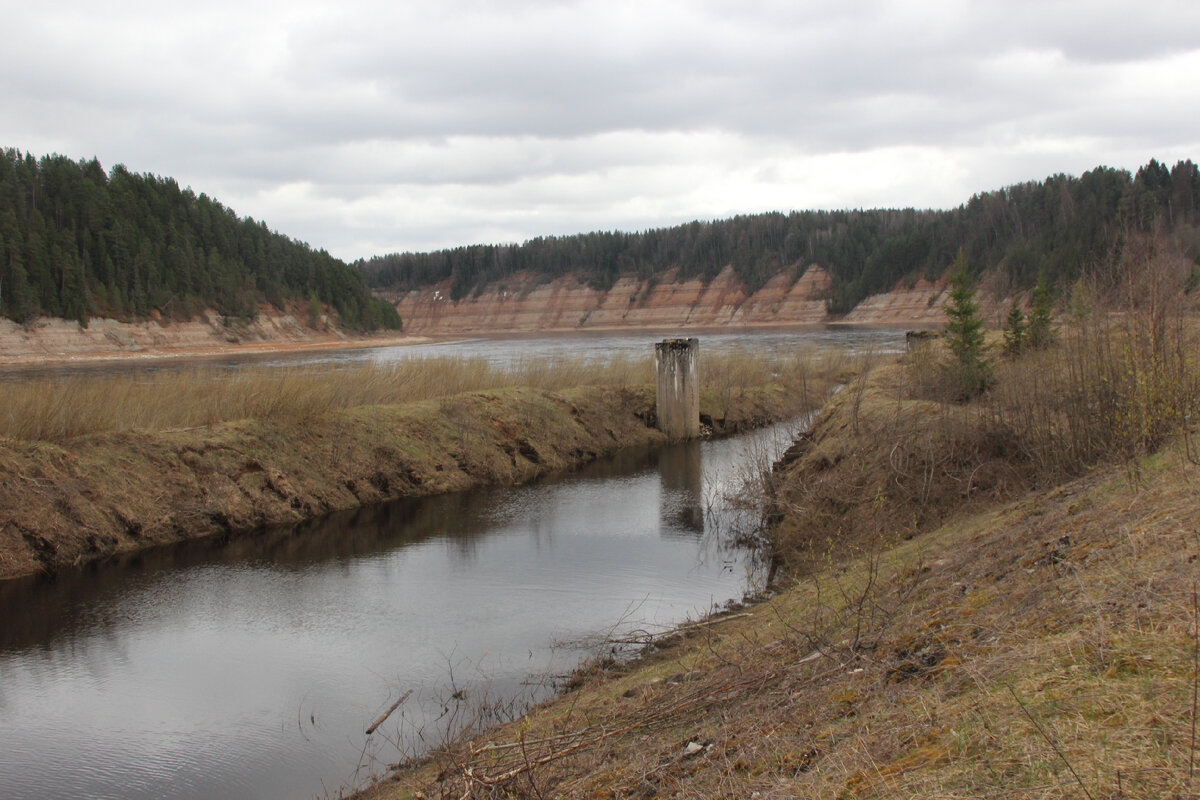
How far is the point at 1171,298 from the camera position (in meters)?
8.97

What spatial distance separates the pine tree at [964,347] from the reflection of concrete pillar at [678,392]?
7.72m

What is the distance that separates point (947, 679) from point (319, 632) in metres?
7.56

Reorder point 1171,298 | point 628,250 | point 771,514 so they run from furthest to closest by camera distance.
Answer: point 628,250, point 771,514, point 1171,298

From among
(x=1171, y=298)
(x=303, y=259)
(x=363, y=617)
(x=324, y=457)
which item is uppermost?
(x=303, y=259)

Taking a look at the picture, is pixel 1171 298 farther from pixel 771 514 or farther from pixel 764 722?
pixel 764 722

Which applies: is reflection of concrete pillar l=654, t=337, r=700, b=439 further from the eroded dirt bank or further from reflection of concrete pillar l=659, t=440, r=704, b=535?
the eroded dirt bank

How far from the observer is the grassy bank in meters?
12.7

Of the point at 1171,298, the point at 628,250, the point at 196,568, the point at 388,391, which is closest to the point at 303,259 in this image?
the point at 628,250

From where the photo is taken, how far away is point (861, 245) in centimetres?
11862

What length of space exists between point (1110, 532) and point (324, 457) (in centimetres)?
1380

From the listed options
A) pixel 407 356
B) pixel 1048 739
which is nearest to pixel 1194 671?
pixel 1048 739

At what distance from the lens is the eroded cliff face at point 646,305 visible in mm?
101875

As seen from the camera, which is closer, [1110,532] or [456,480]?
[1110,532]

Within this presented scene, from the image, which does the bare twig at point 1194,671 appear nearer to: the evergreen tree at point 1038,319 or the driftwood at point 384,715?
the driftwood at point 384,715
